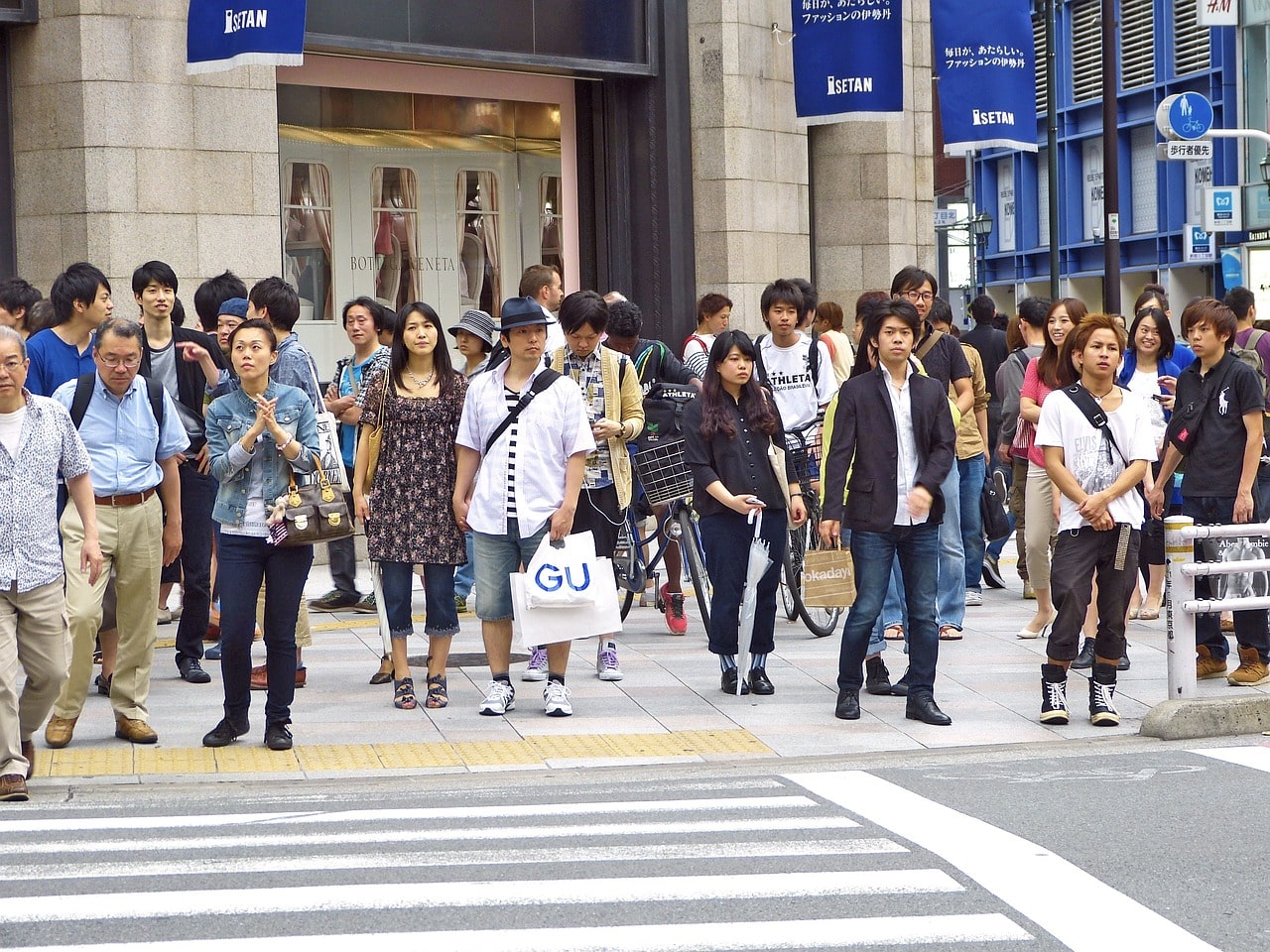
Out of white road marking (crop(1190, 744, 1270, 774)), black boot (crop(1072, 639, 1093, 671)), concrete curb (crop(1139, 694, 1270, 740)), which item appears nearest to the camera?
white road marking (crop(1190, 744, 1270, 774))

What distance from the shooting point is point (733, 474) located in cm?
919

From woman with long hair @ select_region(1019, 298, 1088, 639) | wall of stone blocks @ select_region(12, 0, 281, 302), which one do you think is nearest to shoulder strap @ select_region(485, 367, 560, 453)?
woman with long hair @ select_region(1019, 298, 1088, 639)

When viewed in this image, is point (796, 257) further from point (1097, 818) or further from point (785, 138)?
point (1097, 818)

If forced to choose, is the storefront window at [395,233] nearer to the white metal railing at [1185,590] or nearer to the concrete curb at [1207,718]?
the white metal railing at [1185,590]

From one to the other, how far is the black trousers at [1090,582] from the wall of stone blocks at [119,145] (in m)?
7.30

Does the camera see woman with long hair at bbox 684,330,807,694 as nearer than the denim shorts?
No

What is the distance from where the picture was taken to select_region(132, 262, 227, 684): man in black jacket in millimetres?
9461

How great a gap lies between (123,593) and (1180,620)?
5.03 m

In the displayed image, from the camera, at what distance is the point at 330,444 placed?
8.76m

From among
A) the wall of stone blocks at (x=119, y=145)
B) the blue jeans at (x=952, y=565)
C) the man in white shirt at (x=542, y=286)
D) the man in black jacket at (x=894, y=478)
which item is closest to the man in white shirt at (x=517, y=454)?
the man in black jacket at (x=894, y=478)

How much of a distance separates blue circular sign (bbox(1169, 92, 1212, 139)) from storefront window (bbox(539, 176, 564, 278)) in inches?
351

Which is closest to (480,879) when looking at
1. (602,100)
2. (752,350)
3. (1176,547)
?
(752,350)

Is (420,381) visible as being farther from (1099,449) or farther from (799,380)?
(1099,449)

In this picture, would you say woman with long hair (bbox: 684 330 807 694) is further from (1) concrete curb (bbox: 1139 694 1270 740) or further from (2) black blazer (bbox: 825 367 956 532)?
(1) concrete curb (bbox: 1139 694 1270 740)
